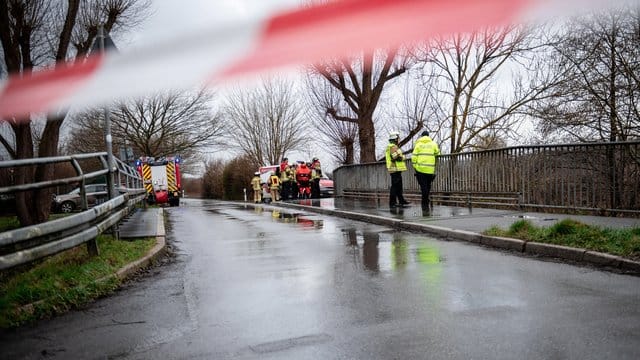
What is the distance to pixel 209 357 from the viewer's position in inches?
140

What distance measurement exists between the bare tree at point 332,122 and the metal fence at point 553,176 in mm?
11958

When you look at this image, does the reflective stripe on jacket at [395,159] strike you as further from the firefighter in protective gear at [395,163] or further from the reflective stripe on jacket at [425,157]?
the reflective stripe on jacket at [425,157]

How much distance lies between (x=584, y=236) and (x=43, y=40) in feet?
52.4

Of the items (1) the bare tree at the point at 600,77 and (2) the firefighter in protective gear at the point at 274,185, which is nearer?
(1) the bare tree at the point at 600,77

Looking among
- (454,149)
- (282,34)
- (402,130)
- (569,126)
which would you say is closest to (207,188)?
(402,130)

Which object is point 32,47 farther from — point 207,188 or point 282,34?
point 207,188

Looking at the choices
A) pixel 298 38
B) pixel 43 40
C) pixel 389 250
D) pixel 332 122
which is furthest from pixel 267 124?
pixel 298 38

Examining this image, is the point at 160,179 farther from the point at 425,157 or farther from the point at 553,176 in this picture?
the point at 553,176

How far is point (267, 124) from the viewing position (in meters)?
36.8

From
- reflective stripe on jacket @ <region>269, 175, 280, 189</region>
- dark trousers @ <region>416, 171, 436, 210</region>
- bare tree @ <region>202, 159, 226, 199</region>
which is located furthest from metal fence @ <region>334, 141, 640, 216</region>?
bare tree @ <region>202, 159, 226, 199</region>

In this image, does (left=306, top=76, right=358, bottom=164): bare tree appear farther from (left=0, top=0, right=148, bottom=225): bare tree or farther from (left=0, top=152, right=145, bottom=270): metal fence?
(left=0, top=152, right=145, bottom=270): metal fence

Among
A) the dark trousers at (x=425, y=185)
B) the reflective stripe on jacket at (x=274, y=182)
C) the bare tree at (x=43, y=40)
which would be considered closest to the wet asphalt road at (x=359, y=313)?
the dark trousers at (x=425, y=185)

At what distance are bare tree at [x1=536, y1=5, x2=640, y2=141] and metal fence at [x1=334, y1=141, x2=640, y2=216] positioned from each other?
407 centimetres

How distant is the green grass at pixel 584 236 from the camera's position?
248 inches
